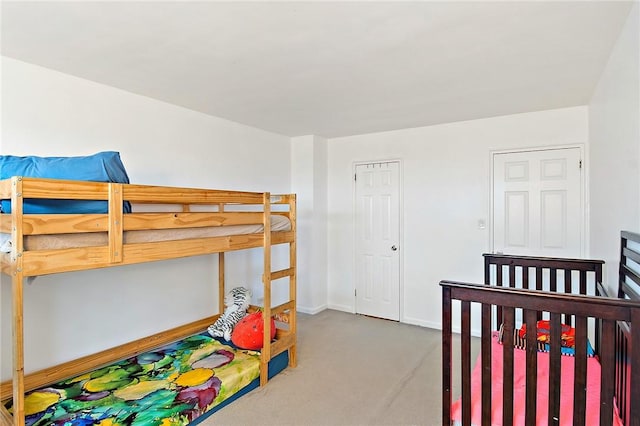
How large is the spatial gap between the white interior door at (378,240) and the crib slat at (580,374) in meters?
2.92

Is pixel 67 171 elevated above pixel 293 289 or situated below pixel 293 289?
Answer: above

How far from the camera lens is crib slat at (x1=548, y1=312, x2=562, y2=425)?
1402 mm

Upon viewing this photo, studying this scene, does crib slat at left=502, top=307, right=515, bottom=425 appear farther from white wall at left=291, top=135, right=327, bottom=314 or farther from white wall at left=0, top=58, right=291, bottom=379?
white wall at left=291, top=135, right=327, bottom=314

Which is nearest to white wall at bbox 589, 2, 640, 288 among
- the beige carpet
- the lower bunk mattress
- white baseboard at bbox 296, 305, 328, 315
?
the beige carpet

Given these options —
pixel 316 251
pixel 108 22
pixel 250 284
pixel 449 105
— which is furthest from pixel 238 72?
pixel 316 251

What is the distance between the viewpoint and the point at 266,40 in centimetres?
199

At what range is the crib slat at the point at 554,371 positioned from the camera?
140 centimetres

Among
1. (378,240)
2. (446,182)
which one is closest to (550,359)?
(446,182)

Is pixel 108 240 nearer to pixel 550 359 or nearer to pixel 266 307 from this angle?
pixel 266 307

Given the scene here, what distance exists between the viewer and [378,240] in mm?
4469

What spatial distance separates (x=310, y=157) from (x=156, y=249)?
9.01ft

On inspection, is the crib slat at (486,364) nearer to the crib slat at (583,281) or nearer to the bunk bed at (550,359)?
the bunk bed at (550,359)

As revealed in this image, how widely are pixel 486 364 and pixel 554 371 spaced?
9.6 inches

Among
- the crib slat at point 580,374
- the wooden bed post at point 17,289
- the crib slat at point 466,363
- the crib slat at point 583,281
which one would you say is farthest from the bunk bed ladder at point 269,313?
the crib slat at point 583,281
